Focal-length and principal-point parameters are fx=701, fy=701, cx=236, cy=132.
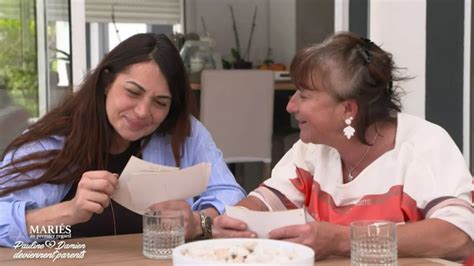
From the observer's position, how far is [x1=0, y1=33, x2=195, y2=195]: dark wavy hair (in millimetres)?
1524

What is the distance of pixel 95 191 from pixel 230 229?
0.84 feet

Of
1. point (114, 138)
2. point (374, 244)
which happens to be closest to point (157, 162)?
point (114, 138)

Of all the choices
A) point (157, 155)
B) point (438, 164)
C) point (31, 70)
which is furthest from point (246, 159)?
point (438, 164)

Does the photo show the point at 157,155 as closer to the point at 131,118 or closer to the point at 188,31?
the point at 131,118

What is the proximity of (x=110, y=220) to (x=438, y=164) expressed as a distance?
0.75m

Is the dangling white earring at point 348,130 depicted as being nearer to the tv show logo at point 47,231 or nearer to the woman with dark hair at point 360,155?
the woman with dark hair at point 360,155

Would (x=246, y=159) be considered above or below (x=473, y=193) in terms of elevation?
below

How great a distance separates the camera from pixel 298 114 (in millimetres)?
1530

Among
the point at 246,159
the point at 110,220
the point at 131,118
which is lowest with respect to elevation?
the point at 246,159

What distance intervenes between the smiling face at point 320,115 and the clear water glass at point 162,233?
15.5 inches

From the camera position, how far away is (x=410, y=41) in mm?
2691

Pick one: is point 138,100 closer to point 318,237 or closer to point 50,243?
point 50,243

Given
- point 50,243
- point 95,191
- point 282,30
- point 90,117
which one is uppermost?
point 282,30

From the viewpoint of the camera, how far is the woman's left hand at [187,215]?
134cm
